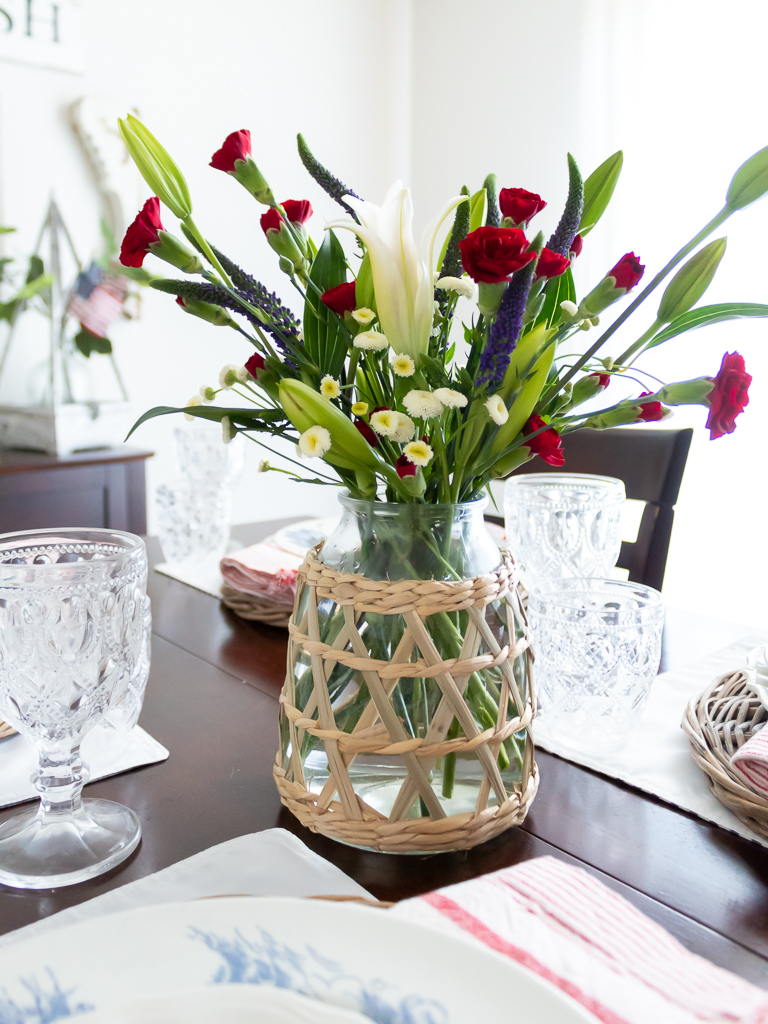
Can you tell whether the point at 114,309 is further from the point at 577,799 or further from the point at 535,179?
the point at 577,799

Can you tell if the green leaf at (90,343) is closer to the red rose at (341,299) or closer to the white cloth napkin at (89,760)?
the white cloth napkin at (89,760)

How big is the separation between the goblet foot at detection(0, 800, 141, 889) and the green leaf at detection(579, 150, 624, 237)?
524 millimetres

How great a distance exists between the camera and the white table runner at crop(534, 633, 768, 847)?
625 millimetres

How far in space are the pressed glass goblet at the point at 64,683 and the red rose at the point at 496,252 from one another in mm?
292

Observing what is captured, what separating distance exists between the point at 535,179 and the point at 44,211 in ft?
5.51

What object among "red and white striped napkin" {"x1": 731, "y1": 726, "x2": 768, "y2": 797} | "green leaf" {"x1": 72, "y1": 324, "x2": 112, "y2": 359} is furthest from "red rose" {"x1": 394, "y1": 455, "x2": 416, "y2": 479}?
"green leaf" {"x1": 72, "y1": 324, "x2": 112, "y2": 359}

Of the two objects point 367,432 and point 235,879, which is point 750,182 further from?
point 235,879

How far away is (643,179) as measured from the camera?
8.69ft

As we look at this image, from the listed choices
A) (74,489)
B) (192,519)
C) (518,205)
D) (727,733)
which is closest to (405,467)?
(518,205)

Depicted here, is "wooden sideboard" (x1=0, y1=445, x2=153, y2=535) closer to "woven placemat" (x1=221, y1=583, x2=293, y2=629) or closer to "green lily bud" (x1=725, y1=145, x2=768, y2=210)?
"woven placemat" (x1=221, y1=583, x2=293, y2=629)

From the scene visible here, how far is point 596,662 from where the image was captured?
0.68 metres

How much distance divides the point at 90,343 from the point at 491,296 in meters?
2.37

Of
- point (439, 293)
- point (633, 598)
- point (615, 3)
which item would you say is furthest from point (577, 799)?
point (615, 3)

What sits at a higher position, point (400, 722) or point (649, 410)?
point (649, 410)
